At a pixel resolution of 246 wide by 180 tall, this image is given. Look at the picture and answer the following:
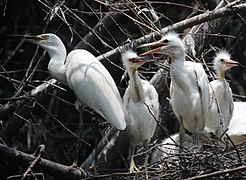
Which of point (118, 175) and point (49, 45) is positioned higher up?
point (49, 45)

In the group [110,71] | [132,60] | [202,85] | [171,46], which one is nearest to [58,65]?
[132,60]

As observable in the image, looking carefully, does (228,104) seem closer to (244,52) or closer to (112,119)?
(112,119)

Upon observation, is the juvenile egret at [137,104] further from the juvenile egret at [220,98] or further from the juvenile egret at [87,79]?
the juvenile egret at [220,98]

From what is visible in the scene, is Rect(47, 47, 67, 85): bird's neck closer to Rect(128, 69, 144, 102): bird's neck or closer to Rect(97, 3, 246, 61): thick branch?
Rect(97, 3, 246, 61): thick branch

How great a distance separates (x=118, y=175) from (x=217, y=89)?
4.19 ft

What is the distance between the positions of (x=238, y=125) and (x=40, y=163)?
2.10 meters

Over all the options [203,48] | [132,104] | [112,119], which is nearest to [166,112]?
[203,48]

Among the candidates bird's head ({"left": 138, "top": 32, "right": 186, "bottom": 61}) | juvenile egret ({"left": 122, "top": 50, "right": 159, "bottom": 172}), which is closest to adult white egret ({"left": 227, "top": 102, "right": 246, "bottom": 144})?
juvenile egret ({"left": 122, "top": 50, "right": 159, "bottom": 172})

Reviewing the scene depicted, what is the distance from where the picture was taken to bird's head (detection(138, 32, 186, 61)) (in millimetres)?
5875

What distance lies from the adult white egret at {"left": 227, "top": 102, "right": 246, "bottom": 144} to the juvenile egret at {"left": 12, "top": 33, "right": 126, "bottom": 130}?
3.63 feet

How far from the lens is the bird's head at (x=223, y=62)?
620cm

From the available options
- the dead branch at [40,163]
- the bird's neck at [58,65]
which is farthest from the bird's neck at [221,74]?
the dead branch at [40,163]

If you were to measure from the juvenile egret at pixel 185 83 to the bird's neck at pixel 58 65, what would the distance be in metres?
0.66

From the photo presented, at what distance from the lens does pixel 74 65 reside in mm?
5879
